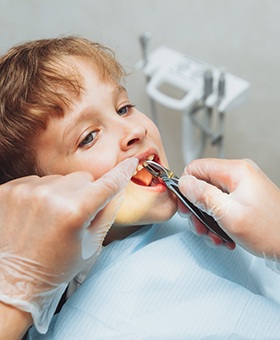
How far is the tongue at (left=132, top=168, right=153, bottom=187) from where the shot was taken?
115 centimetres

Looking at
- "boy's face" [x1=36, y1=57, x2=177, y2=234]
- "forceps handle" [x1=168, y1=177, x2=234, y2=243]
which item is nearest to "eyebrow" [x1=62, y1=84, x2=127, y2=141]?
"boy's face" [x1=36, y1=57, x2=177, y2=234]

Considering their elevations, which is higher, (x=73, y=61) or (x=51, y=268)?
(x=73, y=61)

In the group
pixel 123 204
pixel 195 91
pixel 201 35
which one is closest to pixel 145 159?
pixel 123 204

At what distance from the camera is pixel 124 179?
950mm

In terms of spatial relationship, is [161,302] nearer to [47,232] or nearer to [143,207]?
[143,207]

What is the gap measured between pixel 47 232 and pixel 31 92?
0.37m

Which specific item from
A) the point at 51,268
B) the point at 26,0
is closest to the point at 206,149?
the point at 26,0

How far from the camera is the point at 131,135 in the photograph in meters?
1.07

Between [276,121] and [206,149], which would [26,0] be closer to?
[206,149]

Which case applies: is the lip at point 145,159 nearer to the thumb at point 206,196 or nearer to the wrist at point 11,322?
the thumb at point 206,196

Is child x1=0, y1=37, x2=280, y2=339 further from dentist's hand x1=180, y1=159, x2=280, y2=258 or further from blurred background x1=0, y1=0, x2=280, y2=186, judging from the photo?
blurred background x1=0, y1=0, x2=280, y2=186

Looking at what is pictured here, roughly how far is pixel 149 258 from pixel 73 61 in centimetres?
49

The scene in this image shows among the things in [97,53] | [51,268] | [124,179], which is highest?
[97,53]

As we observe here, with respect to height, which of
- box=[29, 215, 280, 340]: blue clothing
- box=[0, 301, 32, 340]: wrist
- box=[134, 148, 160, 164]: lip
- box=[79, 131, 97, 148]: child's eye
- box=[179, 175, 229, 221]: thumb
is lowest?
box=[29, 215, 280, 340]: blue clothing
